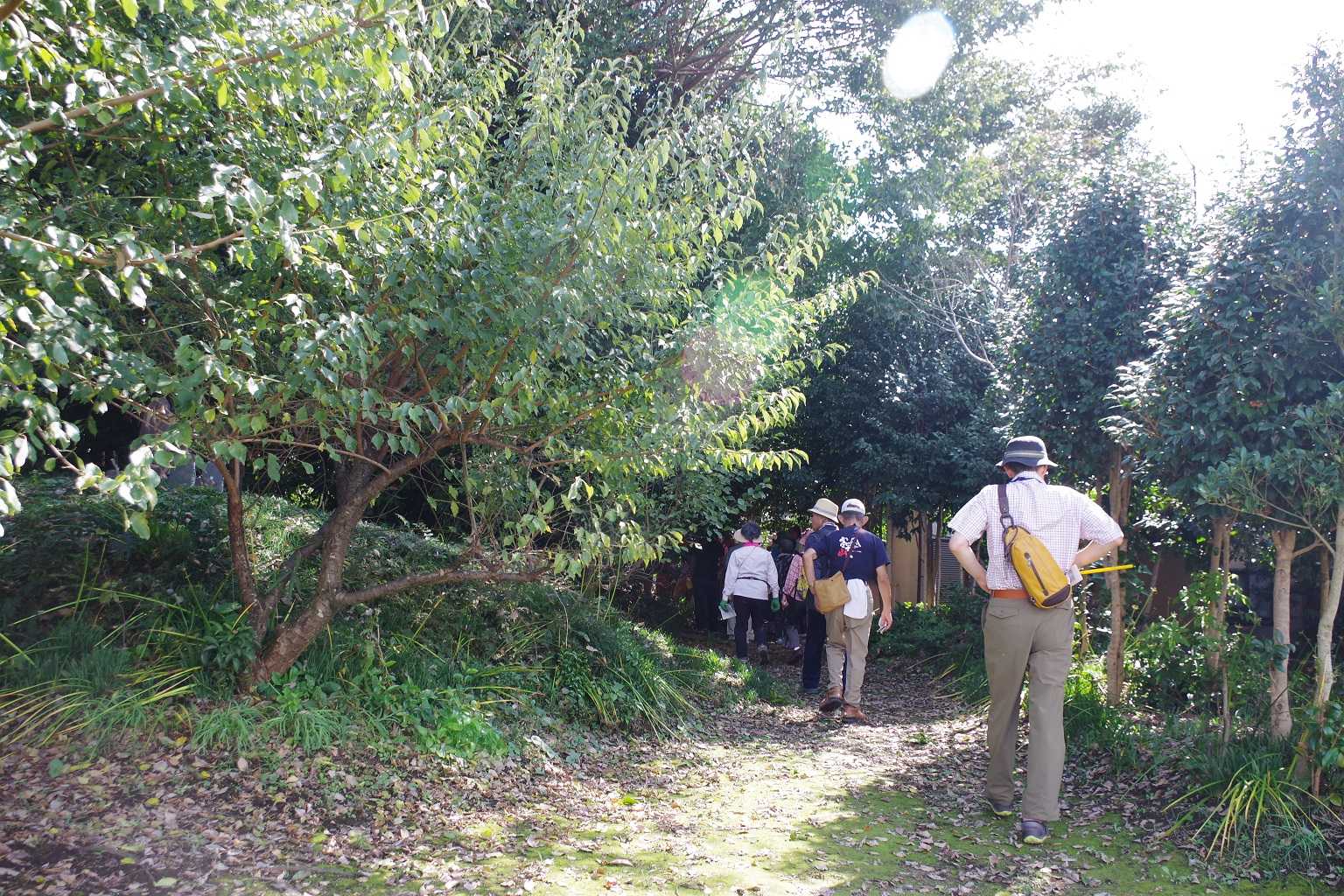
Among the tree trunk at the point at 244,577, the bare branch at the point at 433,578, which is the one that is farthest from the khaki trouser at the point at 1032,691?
the tree trunk at the point at 244,577

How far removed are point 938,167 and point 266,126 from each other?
10.9m

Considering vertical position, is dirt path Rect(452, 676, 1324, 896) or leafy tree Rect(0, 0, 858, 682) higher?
leafy tree Rect(0, 0, 858, 682)

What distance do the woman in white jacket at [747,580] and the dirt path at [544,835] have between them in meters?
4.85

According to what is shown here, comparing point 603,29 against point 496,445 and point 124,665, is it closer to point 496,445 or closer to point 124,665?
point 496,445

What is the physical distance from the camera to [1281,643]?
17.3 ft

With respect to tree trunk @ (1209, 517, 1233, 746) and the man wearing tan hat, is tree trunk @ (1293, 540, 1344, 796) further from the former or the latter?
the man wearing tan hat

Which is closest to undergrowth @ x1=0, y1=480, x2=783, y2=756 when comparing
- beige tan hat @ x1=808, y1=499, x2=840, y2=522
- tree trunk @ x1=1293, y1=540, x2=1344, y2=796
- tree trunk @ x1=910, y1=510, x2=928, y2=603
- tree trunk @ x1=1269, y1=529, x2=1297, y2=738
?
beige tan hat @ x1=808, y1=499, x2=840, y2=522

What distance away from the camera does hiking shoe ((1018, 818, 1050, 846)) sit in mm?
5016

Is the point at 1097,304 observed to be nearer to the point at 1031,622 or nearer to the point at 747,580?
the point at 1031,622

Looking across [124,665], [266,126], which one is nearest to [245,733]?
[124,665]

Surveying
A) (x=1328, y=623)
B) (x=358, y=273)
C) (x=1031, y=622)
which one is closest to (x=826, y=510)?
(x=1031, y=622)

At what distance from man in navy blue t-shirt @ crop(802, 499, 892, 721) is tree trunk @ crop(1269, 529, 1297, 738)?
335 centimetres

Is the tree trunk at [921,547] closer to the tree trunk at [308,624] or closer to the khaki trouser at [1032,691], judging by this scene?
the khaki trouser at [1032,691]

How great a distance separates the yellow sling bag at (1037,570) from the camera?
513 cm
